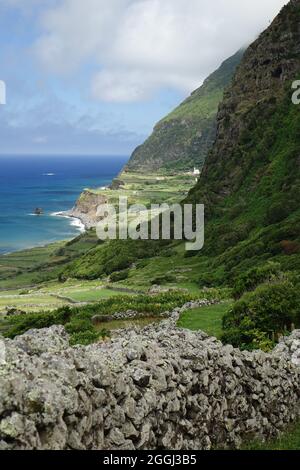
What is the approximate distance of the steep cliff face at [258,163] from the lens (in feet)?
300

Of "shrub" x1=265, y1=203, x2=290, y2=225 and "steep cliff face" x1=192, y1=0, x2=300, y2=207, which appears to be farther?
"steep cliff face" x1=192, y1=0, x2=300, y2=207

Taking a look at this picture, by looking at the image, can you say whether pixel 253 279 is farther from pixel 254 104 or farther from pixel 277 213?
pixel 254 104

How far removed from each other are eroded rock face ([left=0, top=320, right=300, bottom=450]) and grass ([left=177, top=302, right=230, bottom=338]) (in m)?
19.5

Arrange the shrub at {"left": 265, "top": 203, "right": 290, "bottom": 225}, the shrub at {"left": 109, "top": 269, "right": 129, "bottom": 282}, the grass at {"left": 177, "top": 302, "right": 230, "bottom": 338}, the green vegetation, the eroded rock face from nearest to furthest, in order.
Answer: the eroded rock face
the grass at {"left": 177, "top": 302, "right": 230, "bottom": 338}
the green vegetation
the shrub at {"left": 265, "top": 203, "right": 290, "bottom": 225}
the shrub at {"left": 109, "top": 269, "right": 129, "bottom": 282}

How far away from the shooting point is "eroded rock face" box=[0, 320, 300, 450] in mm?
10477

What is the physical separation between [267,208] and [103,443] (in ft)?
320

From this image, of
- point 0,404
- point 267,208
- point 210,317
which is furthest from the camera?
point 267,208

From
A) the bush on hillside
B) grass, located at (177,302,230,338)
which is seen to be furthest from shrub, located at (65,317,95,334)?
the bush on hillside

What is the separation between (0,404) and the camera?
9.95m

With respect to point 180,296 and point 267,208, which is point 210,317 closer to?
point 180,296

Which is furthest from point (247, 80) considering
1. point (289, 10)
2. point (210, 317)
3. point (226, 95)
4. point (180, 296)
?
point (210, 317)

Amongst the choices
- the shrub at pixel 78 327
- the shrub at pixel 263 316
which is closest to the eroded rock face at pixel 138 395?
the shrub at pixel 263 316

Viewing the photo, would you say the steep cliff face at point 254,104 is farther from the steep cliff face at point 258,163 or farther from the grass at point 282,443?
the grass at point 282,443

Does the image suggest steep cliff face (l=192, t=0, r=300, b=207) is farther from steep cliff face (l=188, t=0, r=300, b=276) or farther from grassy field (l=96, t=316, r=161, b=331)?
grassy field (l=96, t=316, r=161, b=331)
